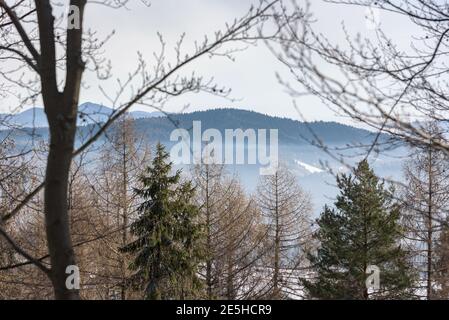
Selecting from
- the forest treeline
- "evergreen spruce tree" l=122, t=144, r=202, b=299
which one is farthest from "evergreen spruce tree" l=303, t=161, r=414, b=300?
"evergreen spruce tree" l=122, t=144, r=202, b=299

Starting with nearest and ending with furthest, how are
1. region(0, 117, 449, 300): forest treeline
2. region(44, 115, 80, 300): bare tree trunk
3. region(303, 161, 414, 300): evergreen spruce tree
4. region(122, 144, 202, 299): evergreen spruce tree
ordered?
region(44, 115, 80, 300): bare tree trunk
region(0, 117, 449, 300): forest treeline
region(122, 144, 202, 299): evergreen spruce tree
region(303, 161, 414, 300): evergreen spruce tree

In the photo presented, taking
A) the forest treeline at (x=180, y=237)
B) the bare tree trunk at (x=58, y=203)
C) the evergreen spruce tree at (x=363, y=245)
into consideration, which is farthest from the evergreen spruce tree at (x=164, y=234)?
the bare tree trunk at (x=58, y=203)

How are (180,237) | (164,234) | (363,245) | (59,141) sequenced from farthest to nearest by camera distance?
(363,245)
(180,237)
(164,234)
(59,141)

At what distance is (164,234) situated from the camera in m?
11.4

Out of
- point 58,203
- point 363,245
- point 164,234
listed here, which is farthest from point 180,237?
point 58,203

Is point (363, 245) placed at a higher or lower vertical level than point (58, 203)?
lower

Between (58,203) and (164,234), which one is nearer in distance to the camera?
(58,203)

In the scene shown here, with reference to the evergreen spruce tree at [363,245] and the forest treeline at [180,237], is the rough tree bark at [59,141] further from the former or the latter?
the evergreen spruce tree at [363,245]

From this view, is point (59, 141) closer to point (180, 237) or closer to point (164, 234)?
point (164, 234)

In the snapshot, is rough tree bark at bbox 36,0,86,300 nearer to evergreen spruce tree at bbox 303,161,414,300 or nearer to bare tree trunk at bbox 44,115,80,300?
bare tree trunk at bbox 44,115,80,300

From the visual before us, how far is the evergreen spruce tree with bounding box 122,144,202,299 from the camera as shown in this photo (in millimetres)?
10914
